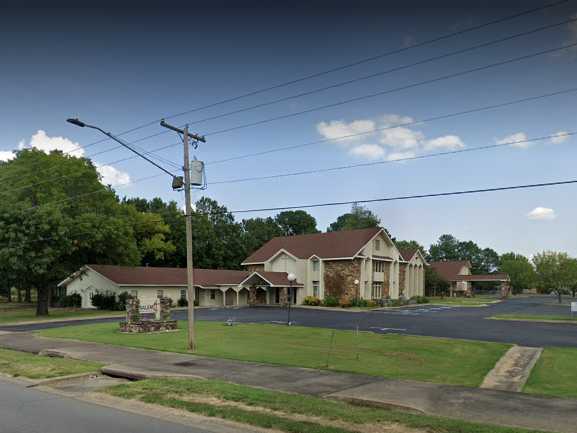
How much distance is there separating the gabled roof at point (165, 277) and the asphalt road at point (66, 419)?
41025 mm

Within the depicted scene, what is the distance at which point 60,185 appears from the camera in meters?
41.7

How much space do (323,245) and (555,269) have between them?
79.9ft

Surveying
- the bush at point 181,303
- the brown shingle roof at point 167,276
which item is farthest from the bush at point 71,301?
the bush at point 181,303

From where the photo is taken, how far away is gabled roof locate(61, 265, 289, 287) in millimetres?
51719

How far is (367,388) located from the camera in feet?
40.6

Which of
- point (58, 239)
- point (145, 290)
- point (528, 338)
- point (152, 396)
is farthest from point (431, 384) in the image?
point (145, 290)

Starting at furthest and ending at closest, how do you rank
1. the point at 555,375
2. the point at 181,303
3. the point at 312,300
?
the point at 181,303 < the point at 312,300 < the point at 555,375

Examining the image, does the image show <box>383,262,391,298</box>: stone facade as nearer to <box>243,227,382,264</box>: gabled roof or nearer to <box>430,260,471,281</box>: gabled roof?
<box>243,227,382,264</box>: gabled roof

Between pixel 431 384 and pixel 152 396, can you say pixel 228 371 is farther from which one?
pixel 431 384

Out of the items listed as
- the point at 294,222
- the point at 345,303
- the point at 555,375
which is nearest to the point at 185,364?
the point at 555,375

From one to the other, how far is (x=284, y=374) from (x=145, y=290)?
41386 millimetres

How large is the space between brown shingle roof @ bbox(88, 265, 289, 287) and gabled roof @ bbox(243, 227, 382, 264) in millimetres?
3361

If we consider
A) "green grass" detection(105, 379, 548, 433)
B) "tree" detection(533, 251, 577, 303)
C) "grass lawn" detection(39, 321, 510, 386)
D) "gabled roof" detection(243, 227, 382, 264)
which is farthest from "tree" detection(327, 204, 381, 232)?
"green grass" detection(105, 379, 548, 433)

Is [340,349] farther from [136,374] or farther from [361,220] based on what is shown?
[361,220]
